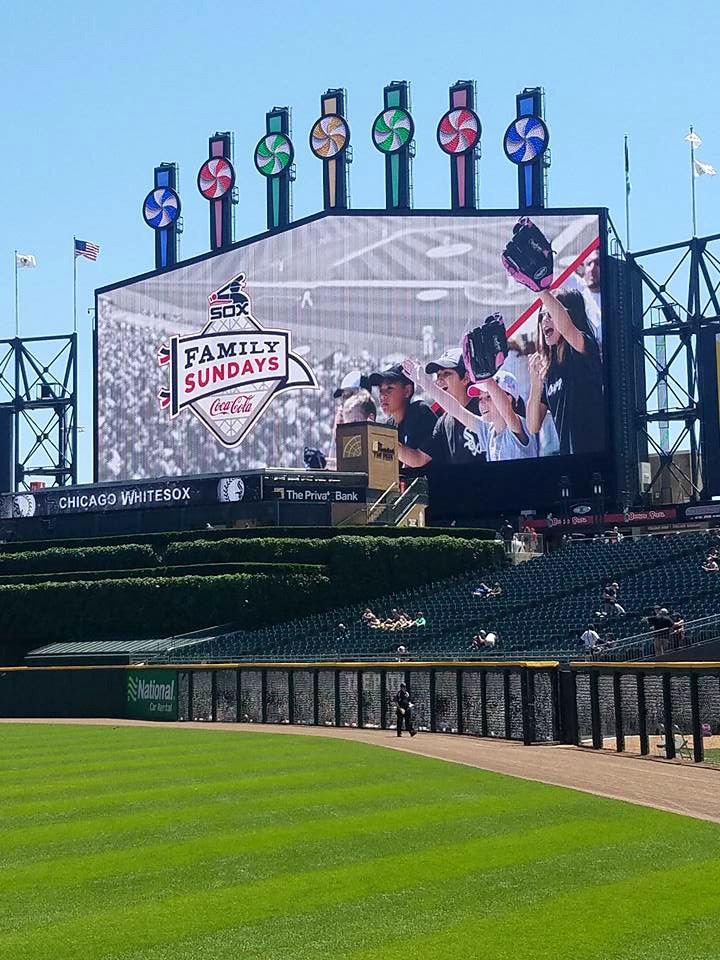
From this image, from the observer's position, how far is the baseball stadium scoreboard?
6819cm

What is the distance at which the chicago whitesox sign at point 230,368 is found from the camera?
78562 millimetres

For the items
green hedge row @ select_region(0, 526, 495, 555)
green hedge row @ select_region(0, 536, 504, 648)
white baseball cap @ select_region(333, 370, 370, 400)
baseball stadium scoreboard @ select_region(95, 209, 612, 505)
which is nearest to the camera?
green hedge row @ select_region(0, 536, 504, 648)

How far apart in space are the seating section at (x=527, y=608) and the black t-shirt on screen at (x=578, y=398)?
6494 mm

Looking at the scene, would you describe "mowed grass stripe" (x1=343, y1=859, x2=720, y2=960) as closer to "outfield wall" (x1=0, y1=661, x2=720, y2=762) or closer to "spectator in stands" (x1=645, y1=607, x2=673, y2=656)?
"outfield wall" (x1=0, y1=661, x2=720, y2=762)

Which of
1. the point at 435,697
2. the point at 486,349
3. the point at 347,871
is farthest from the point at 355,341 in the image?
the point at 347,871

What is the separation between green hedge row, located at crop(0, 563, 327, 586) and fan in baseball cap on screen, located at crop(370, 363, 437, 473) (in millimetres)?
11830

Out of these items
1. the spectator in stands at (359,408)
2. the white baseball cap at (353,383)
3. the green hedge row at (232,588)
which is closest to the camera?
the green hedge row at (232,588)

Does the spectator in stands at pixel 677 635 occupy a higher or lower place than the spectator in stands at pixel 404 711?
higher

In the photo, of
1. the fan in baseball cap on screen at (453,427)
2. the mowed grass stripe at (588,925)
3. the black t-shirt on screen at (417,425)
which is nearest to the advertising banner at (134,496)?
the black t-shirt on screen at (417,425)

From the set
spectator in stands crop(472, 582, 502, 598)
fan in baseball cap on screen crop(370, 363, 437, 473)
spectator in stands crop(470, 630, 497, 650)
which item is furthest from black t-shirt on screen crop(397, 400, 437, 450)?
spectator in stands crop(470, 630, 497, 650)

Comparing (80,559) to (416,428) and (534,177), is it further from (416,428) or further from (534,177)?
(534,177)

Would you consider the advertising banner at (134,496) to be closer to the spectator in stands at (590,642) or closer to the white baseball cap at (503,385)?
the white baseball cap at (503,385)

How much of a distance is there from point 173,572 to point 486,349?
66.0 feet

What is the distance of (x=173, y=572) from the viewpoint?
6144 centimetres
